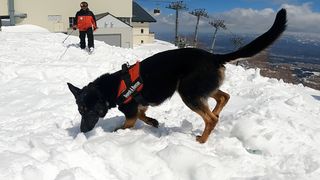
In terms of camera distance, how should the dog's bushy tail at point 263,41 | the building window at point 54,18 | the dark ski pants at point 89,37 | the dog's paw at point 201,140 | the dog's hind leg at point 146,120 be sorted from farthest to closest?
the building window at point 54,18 < the dark ski pants at point 89,37 < the dog's hind leg at point 146,120 < the dog's paw at point 201,140 < the dog's bushy tail at point 263,41

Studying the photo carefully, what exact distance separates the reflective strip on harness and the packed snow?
1.58 ft

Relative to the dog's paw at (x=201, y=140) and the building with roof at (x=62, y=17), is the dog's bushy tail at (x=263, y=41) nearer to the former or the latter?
Result: the dog's paw at (x=201, y=140)

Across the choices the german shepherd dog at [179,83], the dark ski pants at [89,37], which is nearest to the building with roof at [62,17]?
the dark ski pants at [89,37]

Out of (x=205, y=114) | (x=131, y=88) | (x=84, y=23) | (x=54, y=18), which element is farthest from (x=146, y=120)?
(x=54, y=18)

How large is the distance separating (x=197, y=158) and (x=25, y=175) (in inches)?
72.9

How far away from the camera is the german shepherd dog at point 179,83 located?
195 inches

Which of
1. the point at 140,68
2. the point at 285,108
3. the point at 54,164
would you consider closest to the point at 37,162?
the point at 54,164

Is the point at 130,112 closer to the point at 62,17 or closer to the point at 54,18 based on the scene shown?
the point at 54,18

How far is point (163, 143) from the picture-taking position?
4.63 m

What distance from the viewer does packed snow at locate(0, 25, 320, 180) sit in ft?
13.0

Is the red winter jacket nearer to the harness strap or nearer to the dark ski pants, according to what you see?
the dark ski pants

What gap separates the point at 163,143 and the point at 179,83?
95 centimetres

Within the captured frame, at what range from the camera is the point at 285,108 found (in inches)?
236

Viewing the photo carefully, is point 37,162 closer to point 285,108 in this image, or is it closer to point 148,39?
point 285,108
